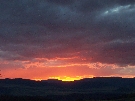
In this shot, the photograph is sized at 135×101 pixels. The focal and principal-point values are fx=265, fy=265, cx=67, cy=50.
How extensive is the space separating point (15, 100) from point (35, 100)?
13475 millimetres

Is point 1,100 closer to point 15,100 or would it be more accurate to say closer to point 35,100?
point 15,100

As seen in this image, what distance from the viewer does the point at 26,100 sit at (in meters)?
168

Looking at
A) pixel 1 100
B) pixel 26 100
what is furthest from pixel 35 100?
pixel 1 100

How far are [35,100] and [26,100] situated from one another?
6.11 metres

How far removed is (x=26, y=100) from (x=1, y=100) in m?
17.0

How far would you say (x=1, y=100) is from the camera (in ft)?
519

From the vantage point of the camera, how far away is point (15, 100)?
165m

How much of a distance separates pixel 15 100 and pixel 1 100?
31.8 feet

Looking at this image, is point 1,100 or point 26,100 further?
point 26,100

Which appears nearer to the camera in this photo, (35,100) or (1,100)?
(1,100)

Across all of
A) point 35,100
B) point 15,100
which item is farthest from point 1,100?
point 35,100

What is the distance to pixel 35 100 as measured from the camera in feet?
562

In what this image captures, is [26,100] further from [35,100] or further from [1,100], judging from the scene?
[1,100]
